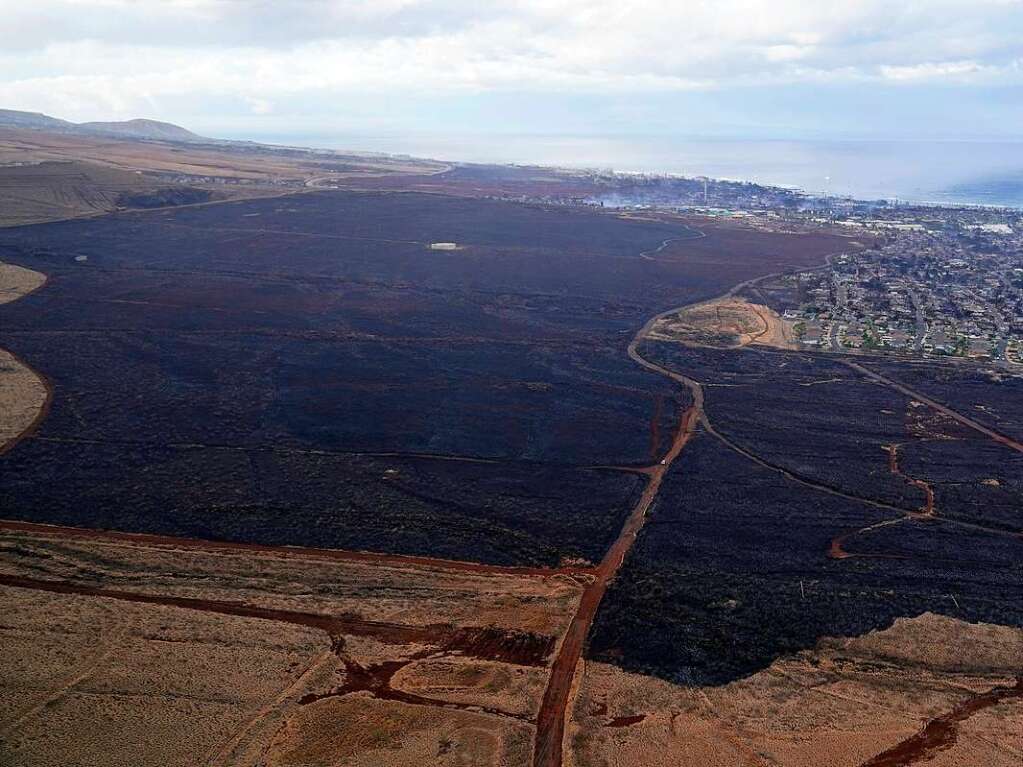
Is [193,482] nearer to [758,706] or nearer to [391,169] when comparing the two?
[758,706]

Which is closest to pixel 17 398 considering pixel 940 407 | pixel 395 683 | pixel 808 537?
pixel 395 683

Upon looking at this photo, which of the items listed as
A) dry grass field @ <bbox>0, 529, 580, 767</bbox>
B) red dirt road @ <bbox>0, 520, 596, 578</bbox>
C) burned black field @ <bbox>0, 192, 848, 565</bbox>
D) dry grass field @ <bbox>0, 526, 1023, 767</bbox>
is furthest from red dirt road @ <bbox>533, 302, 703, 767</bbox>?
red dirt road @ <bbox>0, 520, 596, 578</bbox>

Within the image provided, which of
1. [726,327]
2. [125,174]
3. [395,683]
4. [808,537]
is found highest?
[125,174]

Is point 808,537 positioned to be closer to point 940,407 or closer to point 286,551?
point 286,551

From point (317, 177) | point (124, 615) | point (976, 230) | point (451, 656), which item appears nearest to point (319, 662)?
point (451, 656)

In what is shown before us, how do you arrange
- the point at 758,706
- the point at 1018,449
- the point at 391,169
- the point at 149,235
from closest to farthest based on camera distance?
1. the point at 758,706
2. the point at 1018,449
3. the point at 149,235
4. the point at 391,169
